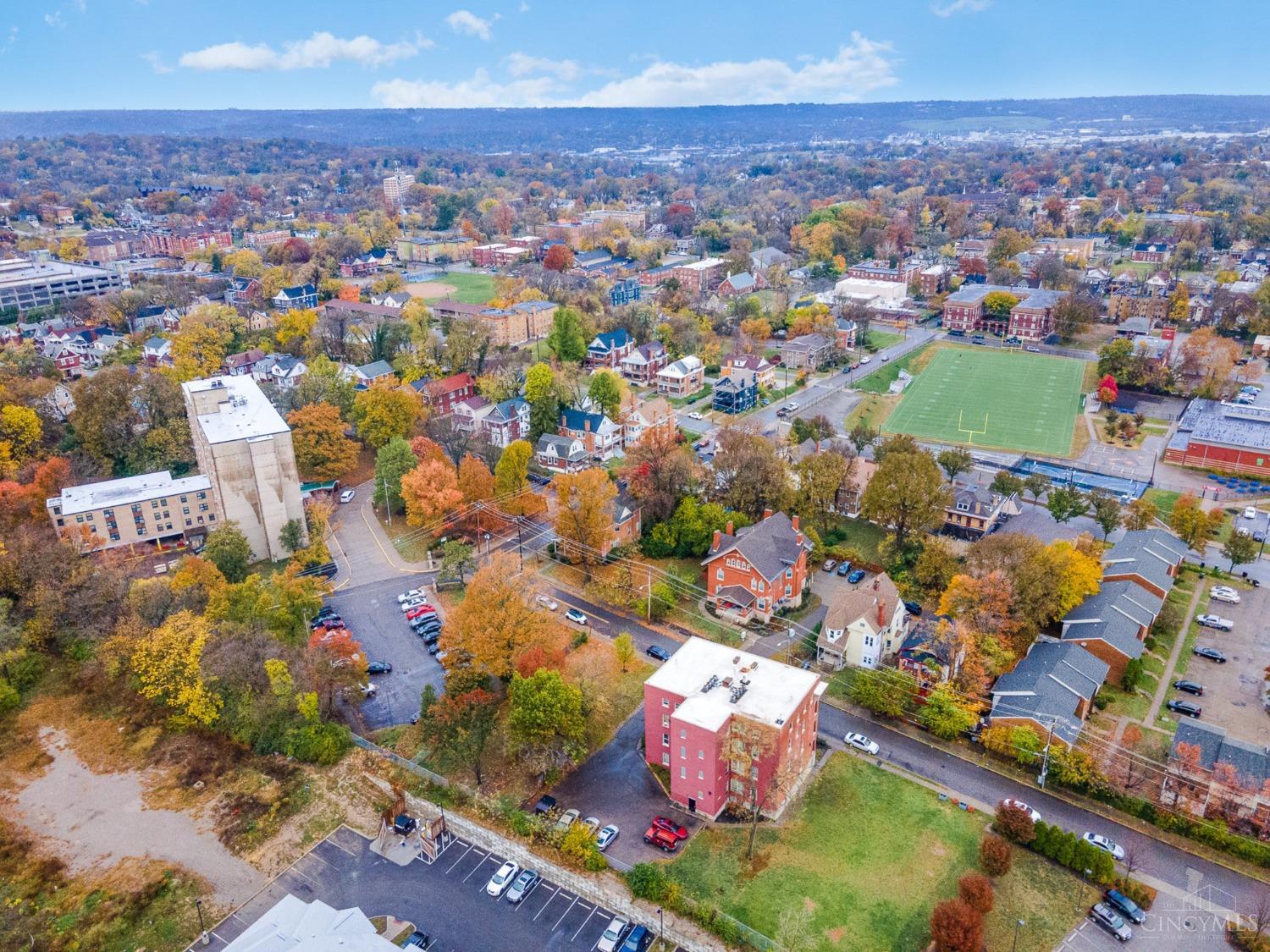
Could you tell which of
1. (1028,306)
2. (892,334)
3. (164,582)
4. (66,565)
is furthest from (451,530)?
(1028,306)

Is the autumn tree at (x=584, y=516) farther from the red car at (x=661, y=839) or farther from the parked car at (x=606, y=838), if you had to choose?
the red car at (x=661, y=839)

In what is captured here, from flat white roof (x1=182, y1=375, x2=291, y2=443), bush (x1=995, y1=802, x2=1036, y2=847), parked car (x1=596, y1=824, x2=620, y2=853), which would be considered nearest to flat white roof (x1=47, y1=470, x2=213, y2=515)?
flat white roof (x1=182, y1=375, x2=291, y2=443)

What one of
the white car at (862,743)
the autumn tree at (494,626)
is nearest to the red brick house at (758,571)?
the white car at (862,743)

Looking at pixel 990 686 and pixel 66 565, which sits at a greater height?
pixel 66 565

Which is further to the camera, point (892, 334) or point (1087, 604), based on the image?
point (892, 334)

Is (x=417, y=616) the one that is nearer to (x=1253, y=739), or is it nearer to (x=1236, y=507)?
(x=1253, y=739)

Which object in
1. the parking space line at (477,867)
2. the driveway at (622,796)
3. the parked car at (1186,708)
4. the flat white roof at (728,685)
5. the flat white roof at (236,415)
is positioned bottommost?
the parked car at (1186,708)

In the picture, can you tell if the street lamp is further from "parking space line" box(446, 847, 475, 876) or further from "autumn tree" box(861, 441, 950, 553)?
"autumn tree" box(861, 441, 950, 553)
